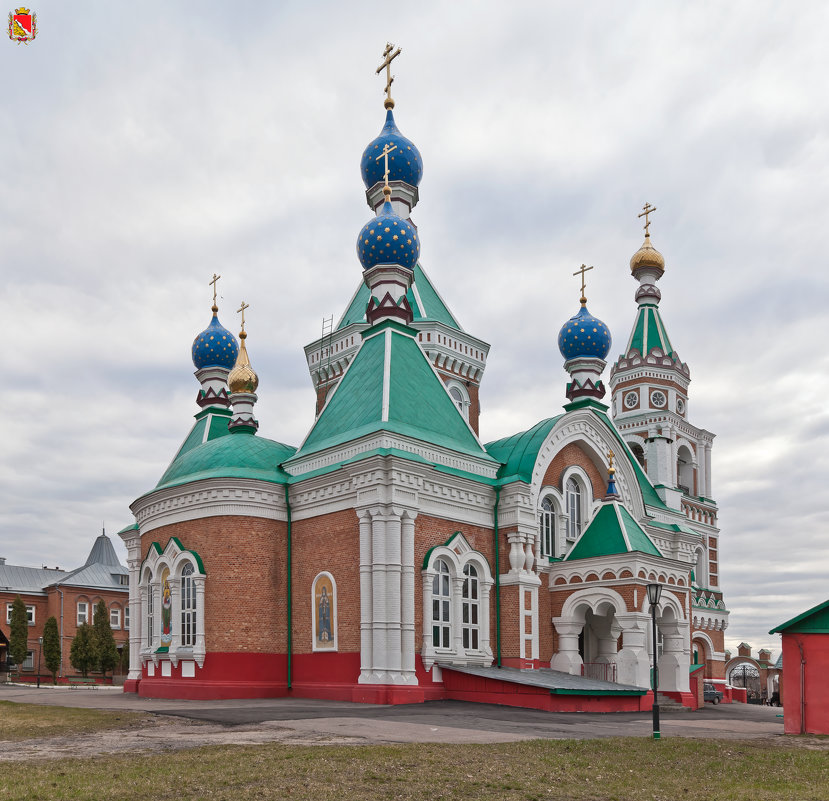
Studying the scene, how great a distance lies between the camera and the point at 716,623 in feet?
96.9

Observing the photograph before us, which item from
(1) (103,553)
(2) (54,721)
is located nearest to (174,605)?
(2) (54,721)

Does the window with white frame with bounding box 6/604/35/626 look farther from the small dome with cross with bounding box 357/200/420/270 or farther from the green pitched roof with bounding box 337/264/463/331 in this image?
the small dome with cross with bounding box 357/200/420/270

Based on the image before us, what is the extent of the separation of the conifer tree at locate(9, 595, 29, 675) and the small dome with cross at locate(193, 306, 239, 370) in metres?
17.9

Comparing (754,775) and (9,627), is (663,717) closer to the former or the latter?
(754,775)

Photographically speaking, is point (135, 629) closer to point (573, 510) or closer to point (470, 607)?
point (470, 607)

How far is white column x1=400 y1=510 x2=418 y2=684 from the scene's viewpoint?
13781mm

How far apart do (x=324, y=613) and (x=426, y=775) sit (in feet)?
28.6

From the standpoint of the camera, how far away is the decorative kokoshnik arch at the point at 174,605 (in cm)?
1507

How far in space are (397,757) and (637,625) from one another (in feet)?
30.5

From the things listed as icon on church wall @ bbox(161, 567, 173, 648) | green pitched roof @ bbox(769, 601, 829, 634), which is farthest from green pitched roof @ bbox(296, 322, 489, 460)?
green pitched roof @ bbox(769, 601, 829, 634)

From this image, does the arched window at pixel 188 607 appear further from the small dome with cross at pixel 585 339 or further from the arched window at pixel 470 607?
the small dome with cross at pixel 585 339

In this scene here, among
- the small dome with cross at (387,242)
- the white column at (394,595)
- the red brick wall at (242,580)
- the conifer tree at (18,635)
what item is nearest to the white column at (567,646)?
the white column at (394,595)

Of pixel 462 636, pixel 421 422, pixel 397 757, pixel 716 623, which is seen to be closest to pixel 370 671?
pixel 462 636

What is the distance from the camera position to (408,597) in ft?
45.9
